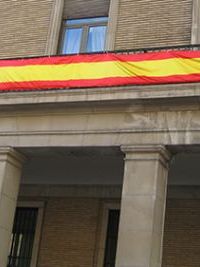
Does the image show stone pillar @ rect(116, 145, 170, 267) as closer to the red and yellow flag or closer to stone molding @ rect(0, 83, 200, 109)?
stone molding @ rect(0, 83, 200, 109)

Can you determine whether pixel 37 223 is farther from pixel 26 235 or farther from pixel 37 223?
pixel 26 235

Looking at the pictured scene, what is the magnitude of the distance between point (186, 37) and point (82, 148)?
13.7 feet

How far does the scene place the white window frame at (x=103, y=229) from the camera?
1583 centimetres

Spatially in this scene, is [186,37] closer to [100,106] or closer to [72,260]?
[100,106]

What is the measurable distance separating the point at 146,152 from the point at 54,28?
19.3ft

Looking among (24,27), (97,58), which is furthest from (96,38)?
(97,58)

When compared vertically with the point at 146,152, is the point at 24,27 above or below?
above

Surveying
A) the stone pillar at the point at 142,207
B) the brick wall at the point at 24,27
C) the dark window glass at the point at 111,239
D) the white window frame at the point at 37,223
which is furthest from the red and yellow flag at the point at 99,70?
the dark window glass at the point at 111,239

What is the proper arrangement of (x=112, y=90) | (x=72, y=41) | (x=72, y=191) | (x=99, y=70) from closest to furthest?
(x=112, y=90) < (x=99, y=70) < (x=72, y=41) < (x=72, y=191)

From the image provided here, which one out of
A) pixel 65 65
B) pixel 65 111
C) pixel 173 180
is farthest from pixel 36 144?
pixel 173 180

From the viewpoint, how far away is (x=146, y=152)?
11.8 meters

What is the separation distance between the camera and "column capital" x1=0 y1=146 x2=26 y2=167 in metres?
13.0

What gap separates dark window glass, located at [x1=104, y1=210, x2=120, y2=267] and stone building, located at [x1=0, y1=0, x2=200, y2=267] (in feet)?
0.09

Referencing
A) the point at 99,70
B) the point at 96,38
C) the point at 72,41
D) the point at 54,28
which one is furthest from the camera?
the point at 72,41
